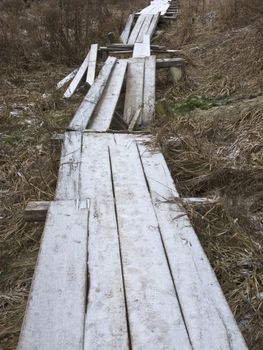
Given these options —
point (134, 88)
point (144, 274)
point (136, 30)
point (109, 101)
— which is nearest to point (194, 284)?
point (144, 274)

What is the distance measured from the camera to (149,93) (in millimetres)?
5078

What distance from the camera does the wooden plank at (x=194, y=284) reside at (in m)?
1.74

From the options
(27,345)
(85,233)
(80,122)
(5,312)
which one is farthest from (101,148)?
(27,345)

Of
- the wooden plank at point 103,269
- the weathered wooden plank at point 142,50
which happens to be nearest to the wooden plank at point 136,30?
the weathered wooden plank at point 142,50

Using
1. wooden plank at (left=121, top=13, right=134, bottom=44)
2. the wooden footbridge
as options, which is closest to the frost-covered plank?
wooden plank at (left=121, top=13, right=134, bottom=44)

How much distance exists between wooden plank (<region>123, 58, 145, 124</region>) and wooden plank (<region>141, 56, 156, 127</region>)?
54 millimetres

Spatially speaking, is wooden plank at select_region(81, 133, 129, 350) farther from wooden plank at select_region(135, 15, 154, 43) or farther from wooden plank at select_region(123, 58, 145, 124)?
wooden plank at select_region(135, 15, 154, 43)

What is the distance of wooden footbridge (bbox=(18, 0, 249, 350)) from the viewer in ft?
5.71

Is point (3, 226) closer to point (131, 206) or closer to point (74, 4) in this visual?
point (131, 206)

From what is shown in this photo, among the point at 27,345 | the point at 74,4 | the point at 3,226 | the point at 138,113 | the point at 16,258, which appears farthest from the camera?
the point at 74,4

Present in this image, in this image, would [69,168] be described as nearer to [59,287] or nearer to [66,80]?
[59,287]

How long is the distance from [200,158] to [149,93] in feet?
5.85

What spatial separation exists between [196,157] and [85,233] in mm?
1461

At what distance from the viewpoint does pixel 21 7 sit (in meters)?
11.0
